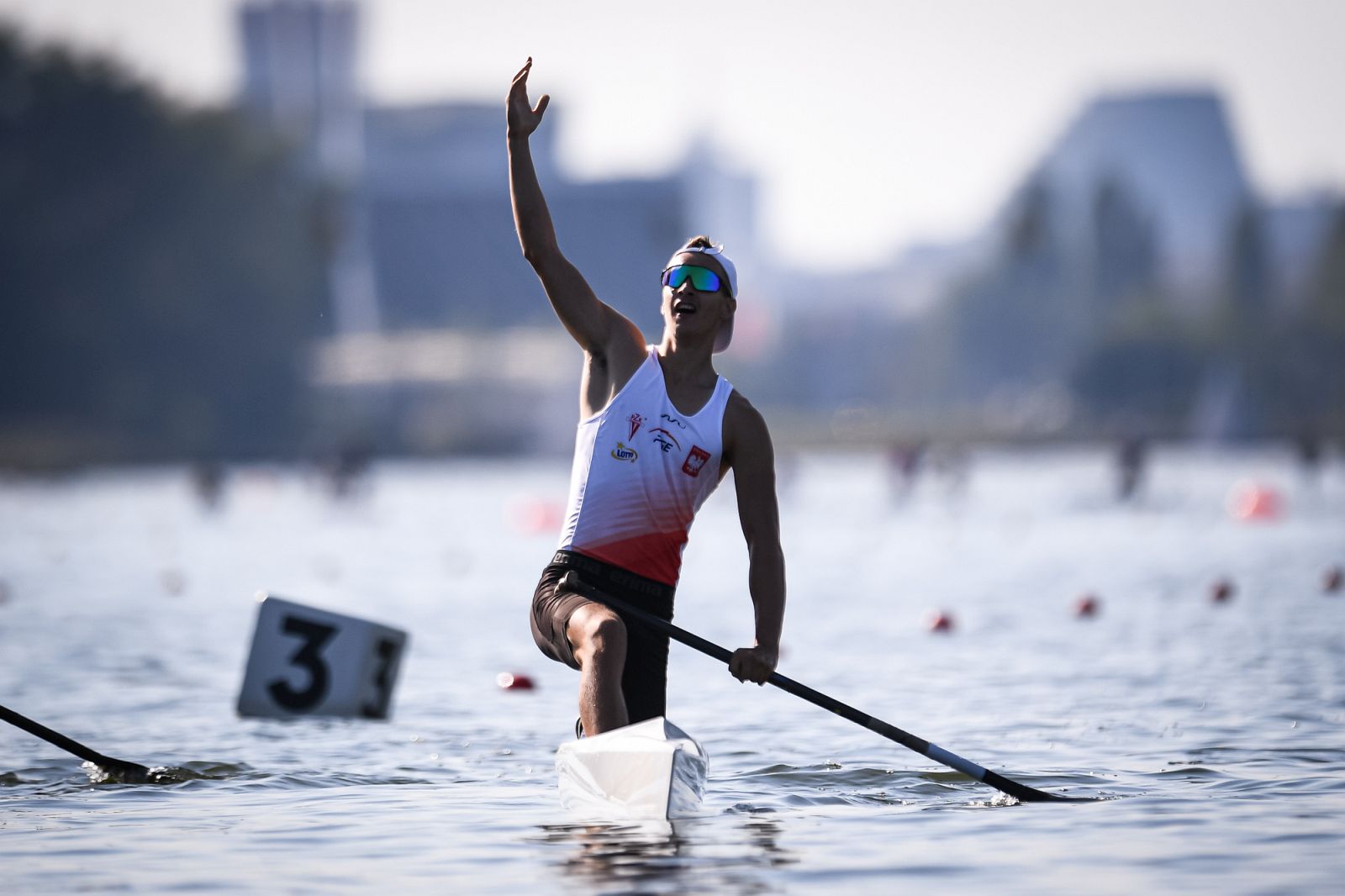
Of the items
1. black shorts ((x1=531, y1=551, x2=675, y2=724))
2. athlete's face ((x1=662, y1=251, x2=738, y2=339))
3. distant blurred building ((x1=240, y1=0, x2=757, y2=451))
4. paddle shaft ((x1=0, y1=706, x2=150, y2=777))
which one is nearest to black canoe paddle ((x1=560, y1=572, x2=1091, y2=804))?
black shorts ((x1=531, y1=551, x2=675, y2=724))

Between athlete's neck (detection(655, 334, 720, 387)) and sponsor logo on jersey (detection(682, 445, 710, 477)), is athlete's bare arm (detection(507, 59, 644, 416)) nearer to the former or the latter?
athlete's neck (detection(655, 334, 720, 387))

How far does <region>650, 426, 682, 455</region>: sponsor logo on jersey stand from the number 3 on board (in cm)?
481

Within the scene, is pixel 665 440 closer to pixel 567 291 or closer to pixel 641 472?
pixel 641 472

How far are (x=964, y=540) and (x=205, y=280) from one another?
226ft

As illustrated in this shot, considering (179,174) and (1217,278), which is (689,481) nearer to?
(179,174)

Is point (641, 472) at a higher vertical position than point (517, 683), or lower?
higher

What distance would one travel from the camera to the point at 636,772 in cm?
835

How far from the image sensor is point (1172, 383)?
452ft

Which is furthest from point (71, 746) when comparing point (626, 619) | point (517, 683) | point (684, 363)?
point (517, 683)

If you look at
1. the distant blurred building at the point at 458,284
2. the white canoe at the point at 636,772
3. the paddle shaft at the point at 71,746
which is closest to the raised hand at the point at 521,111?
the white canoe at the point at 636,772

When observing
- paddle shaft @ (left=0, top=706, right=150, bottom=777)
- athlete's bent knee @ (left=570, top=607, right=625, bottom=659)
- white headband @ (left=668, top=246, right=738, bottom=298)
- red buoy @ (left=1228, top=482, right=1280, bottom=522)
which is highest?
red buoy @ (left=1228, top=482, right=1280, bottom=522)

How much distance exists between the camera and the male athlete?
8047 mm

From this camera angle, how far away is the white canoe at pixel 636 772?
8.17 metres

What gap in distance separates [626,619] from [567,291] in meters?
1.24
